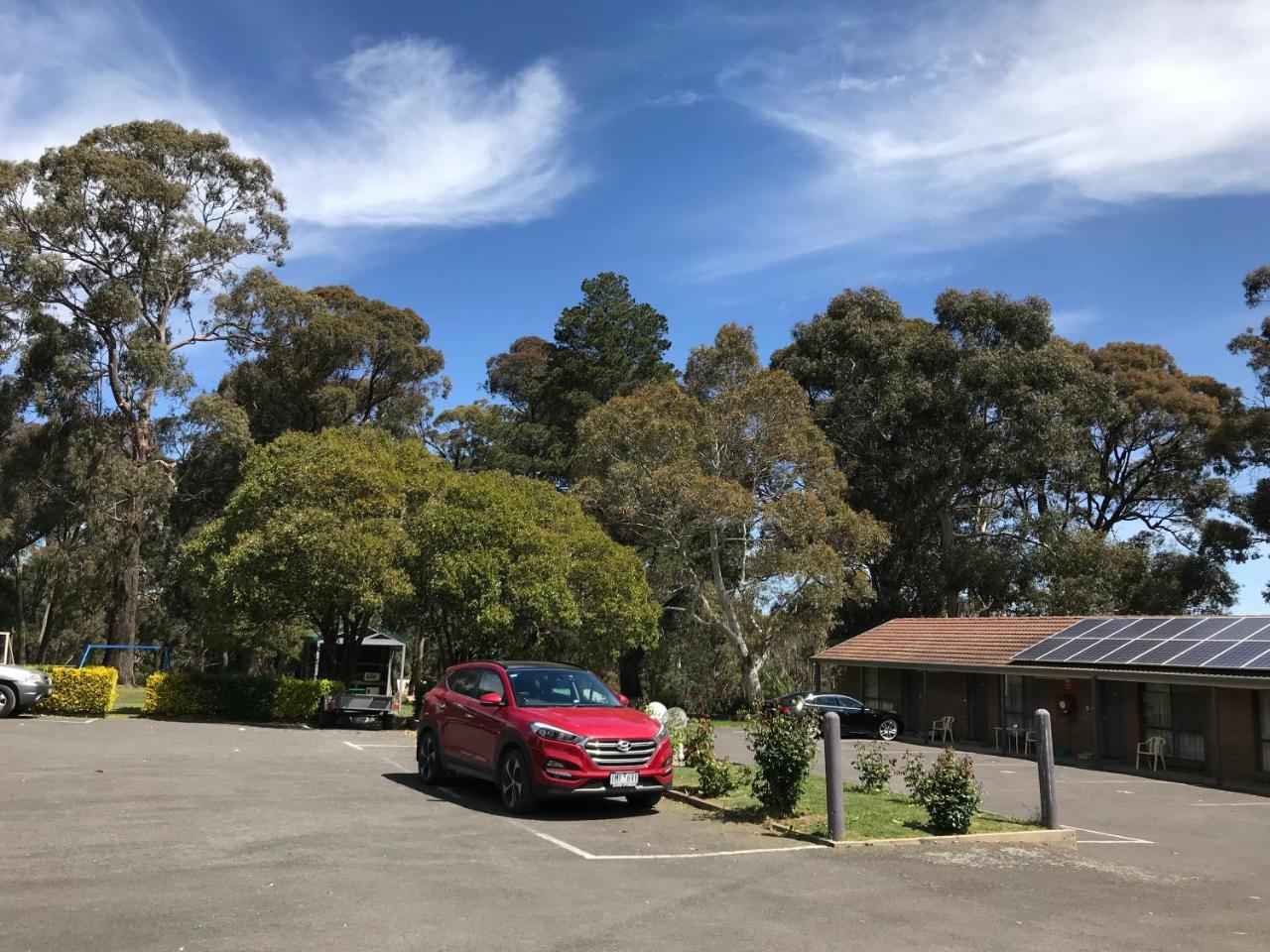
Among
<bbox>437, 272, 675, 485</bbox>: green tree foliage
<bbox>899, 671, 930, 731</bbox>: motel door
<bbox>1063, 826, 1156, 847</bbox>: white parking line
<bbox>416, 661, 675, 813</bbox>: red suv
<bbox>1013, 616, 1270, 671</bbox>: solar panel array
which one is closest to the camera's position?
<bbox>416, 661, 675, 813</bbox>: red suv

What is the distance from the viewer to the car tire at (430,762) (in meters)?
12.6

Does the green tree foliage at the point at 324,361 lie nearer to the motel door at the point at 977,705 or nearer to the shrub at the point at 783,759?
the motel door at the point at 977,705

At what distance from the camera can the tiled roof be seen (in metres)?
26.4

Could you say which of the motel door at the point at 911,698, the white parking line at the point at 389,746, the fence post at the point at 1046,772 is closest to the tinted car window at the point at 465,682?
the white parking line at the point at 389,746

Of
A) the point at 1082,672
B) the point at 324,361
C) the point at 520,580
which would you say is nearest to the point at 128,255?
the point at 324,361

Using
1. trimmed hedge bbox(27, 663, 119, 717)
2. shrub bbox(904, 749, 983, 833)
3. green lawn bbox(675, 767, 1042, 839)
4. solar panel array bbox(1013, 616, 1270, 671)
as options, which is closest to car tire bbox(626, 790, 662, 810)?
green lawn bbox(675, 767, 1042, 839)

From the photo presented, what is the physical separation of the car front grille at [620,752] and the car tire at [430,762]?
9.93 ft

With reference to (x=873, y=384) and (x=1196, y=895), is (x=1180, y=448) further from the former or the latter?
(x=1196, y=895)

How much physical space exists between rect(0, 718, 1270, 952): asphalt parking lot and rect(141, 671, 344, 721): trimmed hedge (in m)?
12.6

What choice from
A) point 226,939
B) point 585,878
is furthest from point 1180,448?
point 226,939

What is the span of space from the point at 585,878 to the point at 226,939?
286cm

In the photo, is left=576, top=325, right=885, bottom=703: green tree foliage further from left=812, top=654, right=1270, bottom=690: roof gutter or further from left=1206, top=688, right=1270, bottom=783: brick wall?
left=1206, top=688, right=1270, bottom=783: brick wall

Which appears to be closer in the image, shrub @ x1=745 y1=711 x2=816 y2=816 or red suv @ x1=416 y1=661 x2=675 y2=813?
red suv @ x1=416 y1=661 x2=675 y2=813

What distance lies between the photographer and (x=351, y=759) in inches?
627
